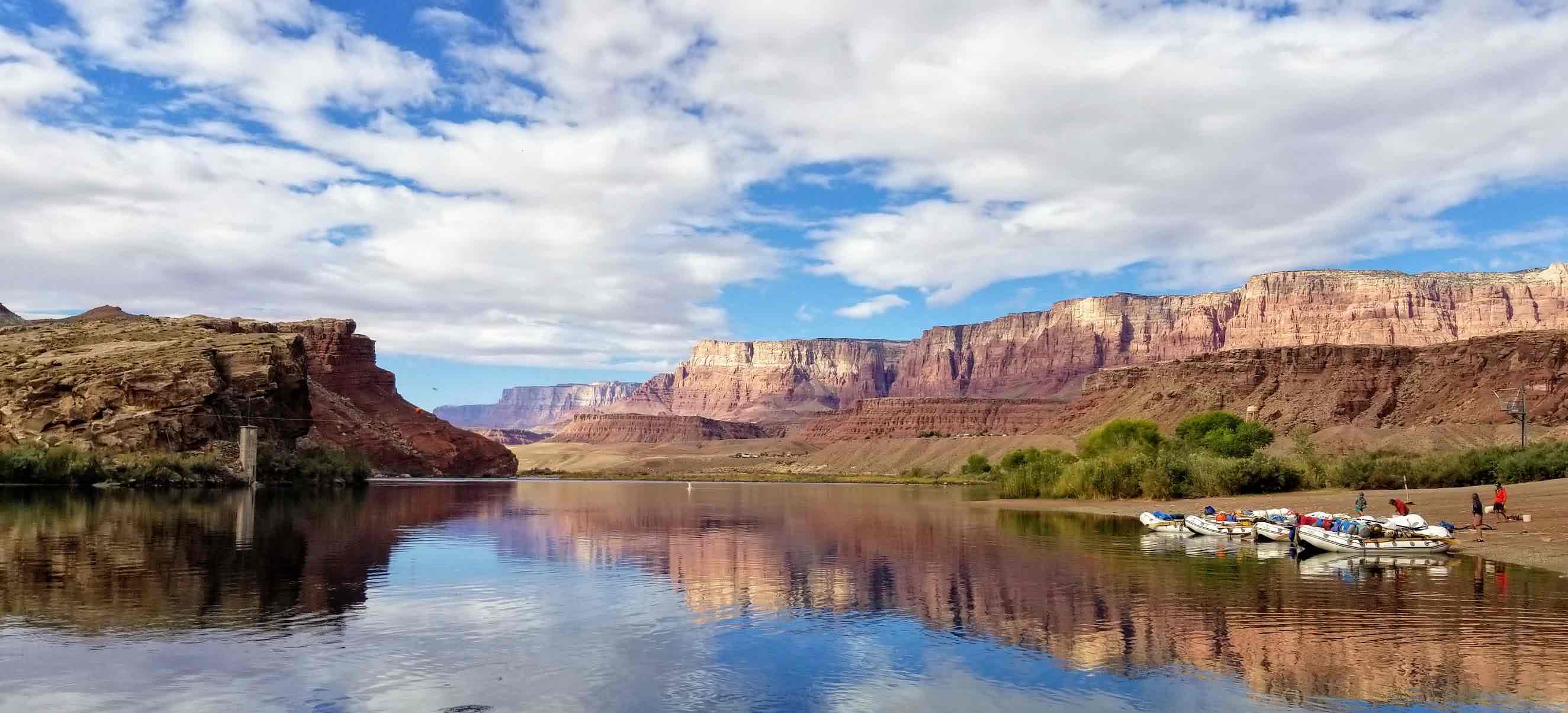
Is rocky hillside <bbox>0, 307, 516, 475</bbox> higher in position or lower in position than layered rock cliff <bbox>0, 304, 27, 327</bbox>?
lower

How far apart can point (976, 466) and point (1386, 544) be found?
11225 cm

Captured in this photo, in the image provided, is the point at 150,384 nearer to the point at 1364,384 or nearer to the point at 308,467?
the point at 308,467

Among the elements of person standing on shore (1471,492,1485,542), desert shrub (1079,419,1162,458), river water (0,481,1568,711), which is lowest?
river water (0,481,1568,711)

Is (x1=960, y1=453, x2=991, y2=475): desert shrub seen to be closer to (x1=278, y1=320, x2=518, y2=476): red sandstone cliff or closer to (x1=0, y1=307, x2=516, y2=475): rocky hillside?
(x1=278, y1=320, x2=518, y2=476): red sandstone cliff

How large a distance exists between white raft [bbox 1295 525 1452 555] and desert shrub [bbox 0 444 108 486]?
73750 millimetres

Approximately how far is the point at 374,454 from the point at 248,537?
348ft

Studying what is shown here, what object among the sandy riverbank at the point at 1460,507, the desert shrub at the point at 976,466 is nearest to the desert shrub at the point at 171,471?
the sandy riverbank at the point at 1460,507

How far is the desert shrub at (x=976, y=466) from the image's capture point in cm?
14200

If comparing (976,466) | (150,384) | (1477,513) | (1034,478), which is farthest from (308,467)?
→ (1477,513)

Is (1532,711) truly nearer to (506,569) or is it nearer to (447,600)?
(447,600)

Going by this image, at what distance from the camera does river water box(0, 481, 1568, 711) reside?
50.1ft

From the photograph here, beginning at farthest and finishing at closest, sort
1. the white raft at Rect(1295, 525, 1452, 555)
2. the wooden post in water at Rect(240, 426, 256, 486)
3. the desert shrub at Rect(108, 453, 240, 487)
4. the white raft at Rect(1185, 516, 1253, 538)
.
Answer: the wooden post in water at Rect(240, 426, 256, 486), the desert shrub at Rect(108, 453, 240, 487), the white raft at Rect(1185, 516, 1253, 538), the white raft at Rect(1295, 525, 1452, 555)

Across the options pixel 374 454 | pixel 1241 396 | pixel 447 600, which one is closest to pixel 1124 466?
pixel 447 600

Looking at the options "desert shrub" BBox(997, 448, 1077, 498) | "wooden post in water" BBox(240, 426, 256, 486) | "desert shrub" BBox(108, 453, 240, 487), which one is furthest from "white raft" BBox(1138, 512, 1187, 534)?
"desert shrub" BBox(108, 453, 240, 487)
